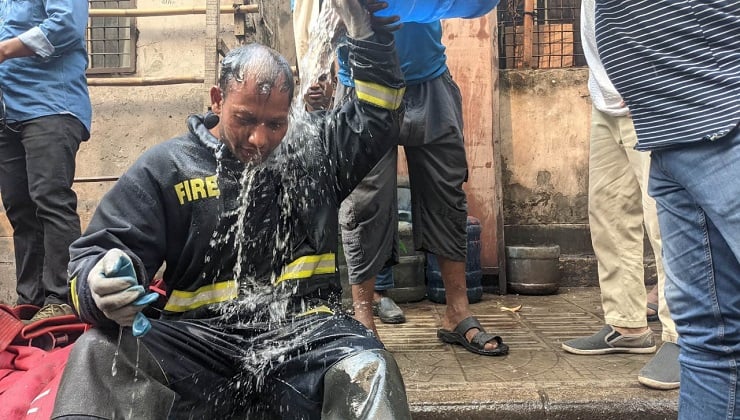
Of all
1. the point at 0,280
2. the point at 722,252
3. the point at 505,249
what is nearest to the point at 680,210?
the point at 722,252

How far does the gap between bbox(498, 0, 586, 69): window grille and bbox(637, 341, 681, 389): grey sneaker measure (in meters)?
3.82

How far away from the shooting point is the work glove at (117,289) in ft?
4.66

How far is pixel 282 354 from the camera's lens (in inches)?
68.6

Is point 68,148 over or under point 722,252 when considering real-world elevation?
over

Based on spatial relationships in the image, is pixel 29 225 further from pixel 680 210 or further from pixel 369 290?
Answer: pixel 680 210

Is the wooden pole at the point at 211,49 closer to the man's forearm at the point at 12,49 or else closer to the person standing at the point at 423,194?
the man's forearm at the point at 12,49

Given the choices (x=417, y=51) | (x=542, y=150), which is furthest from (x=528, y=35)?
(x=417, y=51)

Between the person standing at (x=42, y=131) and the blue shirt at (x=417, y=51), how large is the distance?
1751 mm

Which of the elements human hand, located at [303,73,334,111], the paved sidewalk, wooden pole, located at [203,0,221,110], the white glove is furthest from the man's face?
wooden pole, located at [203,0,221,110]

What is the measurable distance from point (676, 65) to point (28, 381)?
8.15ft

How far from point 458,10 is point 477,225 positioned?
2354 millimetres

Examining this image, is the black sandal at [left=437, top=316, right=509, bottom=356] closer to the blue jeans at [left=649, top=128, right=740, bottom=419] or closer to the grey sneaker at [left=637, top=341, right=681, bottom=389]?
the grey sneaker at [left=637, top=341, right=681, bottom=389]

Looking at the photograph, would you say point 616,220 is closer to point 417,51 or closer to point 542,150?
point 417,51

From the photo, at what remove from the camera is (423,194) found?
9.85 feet
